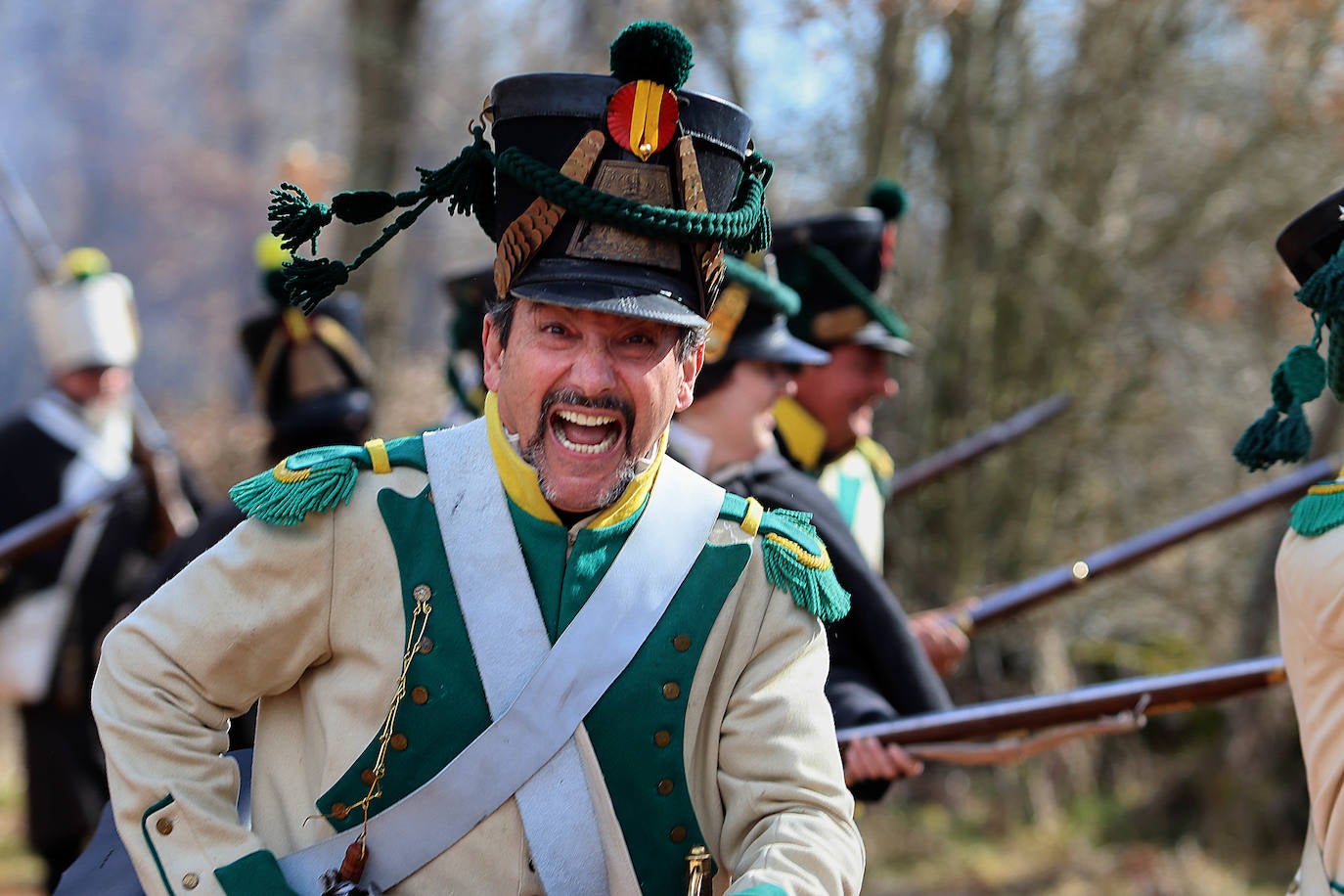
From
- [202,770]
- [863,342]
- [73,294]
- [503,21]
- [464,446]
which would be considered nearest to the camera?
[202,770]

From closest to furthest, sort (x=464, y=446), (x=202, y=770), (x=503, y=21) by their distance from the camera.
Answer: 1. (x=202, y=770)
2. (x=464, y=446)
3. (x=503, y=21)

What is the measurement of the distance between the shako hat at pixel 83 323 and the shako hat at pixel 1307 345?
466 cm

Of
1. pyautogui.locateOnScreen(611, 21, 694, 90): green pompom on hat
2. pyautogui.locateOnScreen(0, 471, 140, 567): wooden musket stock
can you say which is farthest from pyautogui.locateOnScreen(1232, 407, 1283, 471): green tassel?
pyautogui.locateOnScreen(0, 471, 140, 567): wooden musket stock

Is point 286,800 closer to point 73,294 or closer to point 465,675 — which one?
point 465,675

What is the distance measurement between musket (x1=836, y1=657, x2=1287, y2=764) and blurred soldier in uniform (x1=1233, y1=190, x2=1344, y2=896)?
751 mm

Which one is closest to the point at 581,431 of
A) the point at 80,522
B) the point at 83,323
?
the point at 80,522

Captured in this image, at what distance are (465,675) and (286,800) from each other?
1.18 ft

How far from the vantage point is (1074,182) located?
348 inches

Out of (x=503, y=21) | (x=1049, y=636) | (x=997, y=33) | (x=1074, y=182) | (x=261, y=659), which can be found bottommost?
(x=1049, y=636)

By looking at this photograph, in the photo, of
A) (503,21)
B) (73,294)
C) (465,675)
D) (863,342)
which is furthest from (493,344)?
→ (503,21)

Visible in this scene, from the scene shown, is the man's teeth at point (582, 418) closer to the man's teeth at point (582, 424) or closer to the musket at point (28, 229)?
the man's teeth at point (582, 424)

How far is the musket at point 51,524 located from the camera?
5613 millimetres

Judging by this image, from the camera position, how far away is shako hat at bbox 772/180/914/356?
4.96m

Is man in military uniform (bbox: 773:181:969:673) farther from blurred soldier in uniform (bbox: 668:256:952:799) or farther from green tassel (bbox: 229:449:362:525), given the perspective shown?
green tassel (bbox: 229:449:362:525)
